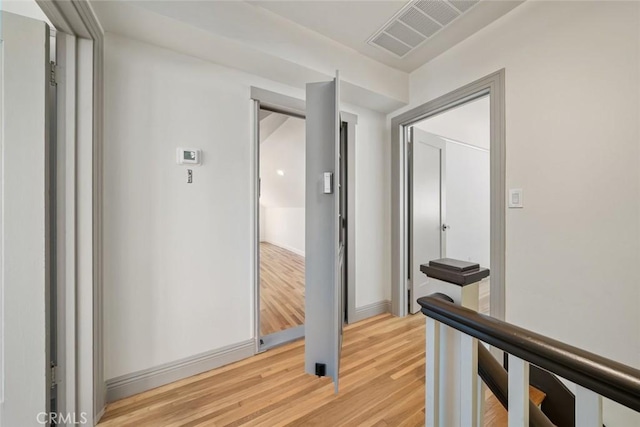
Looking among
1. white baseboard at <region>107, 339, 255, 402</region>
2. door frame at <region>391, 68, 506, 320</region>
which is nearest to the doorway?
door frame at <region>391, 68, 506, 320</region>

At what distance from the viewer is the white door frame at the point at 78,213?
1193 mm

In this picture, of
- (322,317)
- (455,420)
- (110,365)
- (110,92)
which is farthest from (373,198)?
(110,365)

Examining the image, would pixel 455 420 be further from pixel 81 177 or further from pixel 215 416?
pixel 81 177

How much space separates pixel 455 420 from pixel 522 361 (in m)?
0.33

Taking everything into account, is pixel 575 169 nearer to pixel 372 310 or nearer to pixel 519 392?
pixel 519 392

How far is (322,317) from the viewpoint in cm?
153

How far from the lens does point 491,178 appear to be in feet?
5.63

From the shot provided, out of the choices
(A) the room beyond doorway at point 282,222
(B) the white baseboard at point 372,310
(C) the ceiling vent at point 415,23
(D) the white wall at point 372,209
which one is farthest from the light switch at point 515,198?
(A) the room beyond doorway at point 282,222

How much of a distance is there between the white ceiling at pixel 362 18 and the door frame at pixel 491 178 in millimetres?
382

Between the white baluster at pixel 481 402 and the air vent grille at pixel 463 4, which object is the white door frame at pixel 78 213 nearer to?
the white baluster at pixel 481 402

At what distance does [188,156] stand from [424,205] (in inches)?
91.8

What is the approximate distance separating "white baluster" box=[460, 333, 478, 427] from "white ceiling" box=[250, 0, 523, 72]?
1.92 metres

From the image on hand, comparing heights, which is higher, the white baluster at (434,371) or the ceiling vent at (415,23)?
the ceiling vent at (415,23)

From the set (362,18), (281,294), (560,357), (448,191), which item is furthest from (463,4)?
(281,294)
